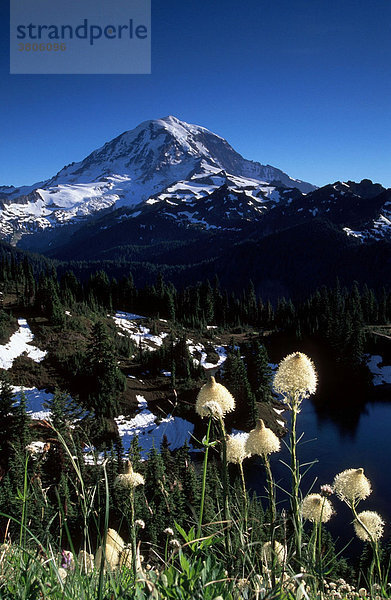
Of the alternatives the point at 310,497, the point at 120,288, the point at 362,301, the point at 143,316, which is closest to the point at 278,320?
the point at 362,301

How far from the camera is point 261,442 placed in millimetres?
3887

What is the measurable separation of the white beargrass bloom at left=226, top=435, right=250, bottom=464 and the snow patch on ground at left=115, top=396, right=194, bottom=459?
40143 millimetres

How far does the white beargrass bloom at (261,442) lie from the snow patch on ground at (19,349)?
54648mm

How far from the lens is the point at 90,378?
5312 cm

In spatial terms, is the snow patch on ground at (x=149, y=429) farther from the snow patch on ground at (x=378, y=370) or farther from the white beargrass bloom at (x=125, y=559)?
the snow patch on ground at (x=378, y=370)

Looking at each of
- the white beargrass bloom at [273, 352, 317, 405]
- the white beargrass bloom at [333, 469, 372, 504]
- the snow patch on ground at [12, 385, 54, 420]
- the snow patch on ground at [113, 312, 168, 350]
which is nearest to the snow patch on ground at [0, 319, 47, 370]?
the snow patch on ground at [12, 385, 54, 420]

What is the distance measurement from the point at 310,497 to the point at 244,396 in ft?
143

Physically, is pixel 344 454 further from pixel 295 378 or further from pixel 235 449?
pixel 295 378

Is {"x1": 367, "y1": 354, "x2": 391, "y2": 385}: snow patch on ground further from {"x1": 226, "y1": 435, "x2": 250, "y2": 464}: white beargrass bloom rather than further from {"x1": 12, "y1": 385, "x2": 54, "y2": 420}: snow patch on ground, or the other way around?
{"x1": 226, "y1": 435, "x2": 250, "y2": 464}: white beargrass bloom

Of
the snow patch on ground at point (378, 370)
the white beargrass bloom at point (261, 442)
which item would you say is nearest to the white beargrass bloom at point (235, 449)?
the white beargrass bloom at point (261, 442)

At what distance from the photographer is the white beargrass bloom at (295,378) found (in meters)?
3.26

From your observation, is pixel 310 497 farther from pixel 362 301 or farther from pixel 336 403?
pixel 362 301

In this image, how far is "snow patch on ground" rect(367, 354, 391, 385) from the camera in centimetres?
7488

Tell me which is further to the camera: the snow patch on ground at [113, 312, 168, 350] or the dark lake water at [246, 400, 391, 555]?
the snow patch on ground at [113, 312, 168, 350]
